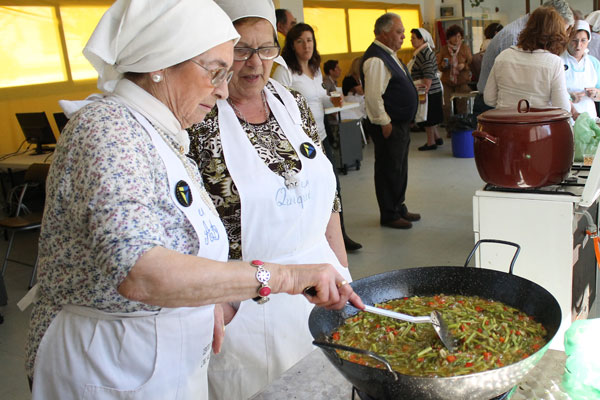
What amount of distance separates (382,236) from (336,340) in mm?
3522

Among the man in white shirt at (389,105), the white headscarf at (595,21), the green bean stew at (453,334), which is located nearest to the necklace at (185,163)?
the green bean stew at (453,334)

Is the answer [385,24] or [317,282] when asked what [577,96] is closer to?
[385,24]

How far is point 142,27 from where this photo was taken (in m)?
1.14

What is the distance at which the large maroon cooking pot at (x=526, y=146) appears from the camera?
2.14 m

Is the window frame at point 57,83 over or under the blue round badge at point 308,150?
over

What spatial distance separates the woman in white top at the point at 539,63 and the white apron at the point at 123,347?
2748 mm

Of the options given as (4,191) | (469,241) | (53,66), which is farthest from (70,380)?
(53,66)

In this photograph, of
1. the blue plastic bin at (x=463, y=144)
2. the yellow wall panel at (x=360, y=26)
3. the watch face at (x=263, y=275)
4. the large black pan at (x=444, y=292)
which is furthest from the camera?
the yellow wall panel at (x=360, y=26)

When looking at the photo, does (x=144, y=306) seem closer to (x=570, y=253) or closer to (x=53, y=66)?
(x=570, y=253)

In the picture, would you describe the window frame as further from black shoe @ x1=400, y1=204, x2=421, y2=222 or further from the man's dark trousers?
black shoe @ x1=400, y1=204, x2=421, y2=222

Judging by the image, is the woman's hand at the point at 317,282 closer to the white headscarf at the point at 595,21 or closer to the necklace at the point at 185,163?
the necklace at the point at 185,163

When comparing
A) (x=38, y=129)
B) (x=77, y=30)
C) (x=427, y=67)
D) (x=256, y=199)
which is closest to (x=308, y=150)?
(x=256, y=199)

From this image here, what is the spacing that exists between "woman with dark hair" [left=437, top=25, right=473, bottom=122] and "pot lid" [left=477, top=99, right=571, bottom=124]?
702 centimetres

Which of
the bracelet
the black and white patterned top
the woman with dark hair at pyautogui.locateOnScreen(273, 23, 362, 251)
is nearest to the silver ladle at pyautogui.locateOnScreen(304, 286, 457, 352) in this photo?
the bracelet
